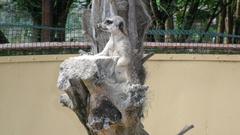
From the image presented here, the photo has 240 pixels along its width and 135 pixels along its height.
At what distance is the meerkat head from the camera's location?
3533 mm

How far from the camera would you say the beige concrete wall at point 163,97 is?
20.2 feet

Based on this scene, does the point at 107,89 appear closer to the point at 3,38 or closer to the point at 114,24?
the point at 114,24

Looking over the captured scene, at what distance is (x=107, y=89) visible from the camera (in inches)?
138

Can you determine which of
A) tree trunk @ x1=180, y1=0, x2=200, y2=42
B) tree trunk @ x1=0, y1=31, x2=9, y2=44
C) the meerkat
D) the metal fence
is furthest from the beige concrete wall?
the meerkat

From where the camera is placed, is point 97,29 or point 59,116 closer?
point 97,29

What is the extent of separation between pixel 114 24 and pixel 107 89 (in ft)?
1.30

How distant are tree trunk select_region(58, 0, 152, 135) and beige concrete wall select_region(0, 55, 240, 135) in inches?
98.8

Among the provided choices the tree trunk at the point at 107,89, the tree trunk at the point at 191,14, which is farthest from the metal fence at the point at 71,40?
the tree trunk at the point at 107,89

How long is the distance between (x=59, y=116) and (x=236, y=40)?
257 cm

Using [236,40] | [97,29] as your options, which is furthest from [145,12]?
[236,40]

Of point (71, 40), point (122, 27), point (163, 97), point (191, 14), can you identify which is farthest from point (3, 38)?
point (122, 27)

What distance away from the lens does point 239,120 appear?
6.52m

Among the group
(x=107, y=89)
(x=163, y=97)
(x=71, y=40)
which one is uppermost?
(x=71, y=40)

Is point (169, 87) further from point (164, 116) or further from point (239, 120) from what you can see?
point (239, 120)
